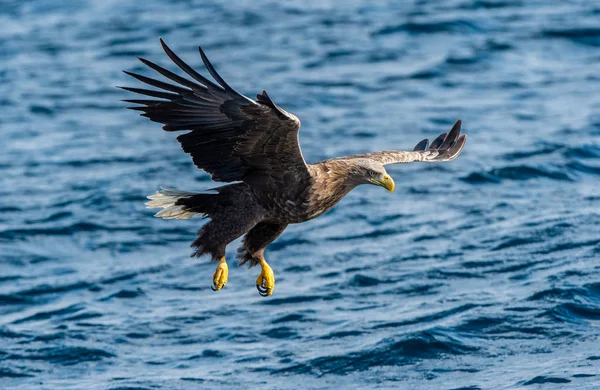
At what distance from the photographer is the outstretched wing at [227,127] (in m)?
7.52

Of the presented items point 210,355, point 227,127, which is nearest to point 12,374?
point 210,355

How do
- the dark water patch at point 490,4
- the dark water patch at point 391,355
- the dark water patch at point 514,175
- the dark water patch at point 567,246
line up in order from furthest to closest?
the dark water patch at point 490,4
the dark water patch at point 514,175
the dark water patch at point 567,246
the dark water patch at point 391,355

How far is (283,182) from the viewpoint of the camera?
8.16 metres

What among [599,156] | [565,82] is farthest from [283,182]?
[565,82]

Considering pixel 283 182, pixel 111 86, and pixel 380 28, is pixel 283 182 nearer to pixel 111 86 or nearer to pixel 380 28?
pixel 111 86

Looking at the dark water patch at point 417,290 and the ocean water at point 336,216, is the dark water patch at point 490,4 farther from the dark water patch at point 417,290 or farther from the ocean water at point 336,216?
the dark water patch at point 417,290

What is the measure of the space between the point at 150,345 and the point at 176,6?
41.6 feet

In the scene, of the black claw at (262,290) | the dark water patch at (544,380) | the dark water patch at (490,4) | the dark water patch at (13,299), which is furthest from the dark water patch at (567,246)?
the dark water patch at (490,4)

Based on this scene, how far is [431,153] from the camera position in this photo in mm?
9516

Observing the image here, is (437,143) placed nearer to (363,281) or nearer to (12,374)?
(363,281)

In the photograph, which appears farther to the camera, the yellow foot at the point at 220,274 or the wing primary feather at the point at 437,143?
the wing primary feather at the point at 437,143

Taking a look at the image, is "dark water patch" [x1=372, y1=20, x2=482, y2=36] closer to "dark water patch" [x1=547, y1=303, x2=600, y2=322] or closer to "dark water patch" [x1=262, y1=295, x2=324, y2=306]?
"dark water patch" [x1=262, y1=295, x2=324, y2=306]

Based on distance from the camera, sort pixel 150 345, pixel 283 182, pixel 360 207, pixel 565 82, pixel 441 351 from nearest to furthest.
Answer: pixel 283 182 → pixel 441 351 → pixel 150 345 → pixel 360 207 → pixel 565 82

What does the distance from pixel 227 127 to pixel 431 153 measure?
2.26m
